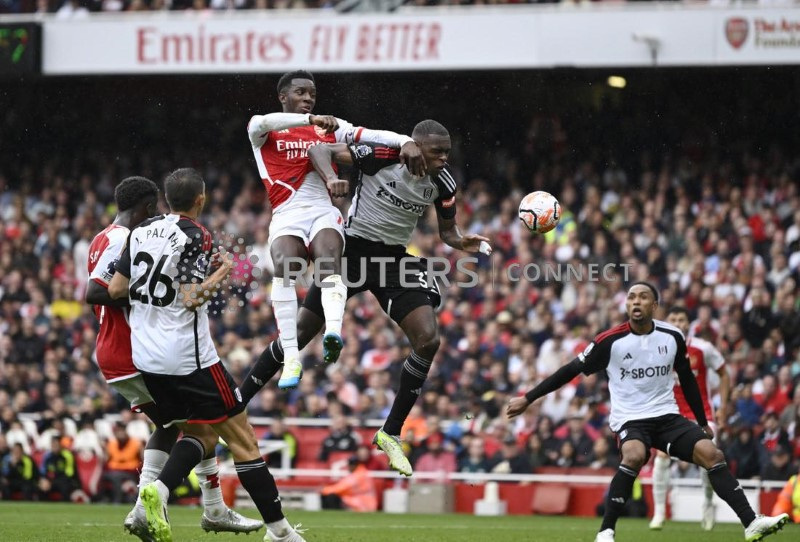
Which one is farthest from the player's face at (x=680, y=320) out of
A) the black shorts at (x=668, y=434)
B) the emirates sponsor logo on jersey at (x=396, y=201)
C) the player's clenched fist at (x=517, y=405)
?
the emirates sponsor logo on jersey at (x=396, y=201)

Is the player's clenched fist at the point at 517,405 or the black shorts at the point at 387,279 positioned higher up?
the black shorts at the point at 387,279

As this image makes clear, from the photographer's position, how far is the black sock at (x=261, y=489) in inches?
318

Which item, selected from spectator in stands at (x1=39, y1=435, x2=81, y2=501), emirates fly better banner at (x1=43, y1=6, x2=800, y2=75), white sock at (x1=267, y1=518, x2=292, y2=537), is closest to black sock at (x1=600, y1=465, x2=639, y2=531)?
white sock at (x1=267, y1=518, x2=292, y2=537)

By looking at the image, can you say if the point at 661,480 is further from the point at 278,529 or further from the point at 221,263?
the point at 221,263

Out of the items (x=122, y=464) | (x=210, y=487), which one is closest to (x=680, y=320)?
(x=210, y=487)

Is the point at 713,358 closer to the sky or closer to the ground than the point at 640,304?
closer to the ground

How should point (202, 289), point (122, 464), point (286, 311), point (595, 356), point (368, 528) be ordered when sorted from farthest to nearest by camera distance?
point (122, 464) → point (368, 528) → point (595, 356) → point (286, 311) → point (202, 289)

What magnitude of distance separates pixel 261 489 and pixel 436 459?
333 inches

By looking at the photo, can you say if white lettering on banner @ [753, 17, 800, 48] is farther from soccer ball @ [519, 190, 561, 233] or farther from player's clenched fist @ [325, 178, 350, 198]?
player's clenched fist @ [325, 178, 350, 198]

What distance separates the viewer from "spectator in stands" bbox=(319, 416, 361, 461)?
1661 cm

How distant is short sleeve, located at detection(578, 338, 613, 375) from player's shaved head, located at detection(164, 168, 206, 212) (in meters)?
3.78

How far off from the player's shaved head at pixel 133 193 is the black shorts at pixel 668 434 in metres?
4.23

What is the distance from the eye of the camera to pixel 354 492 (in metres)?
16.3

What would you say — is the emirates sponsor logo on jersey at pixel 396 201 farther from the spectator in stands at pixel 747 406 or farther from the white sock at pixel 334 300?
the spectator in stands at pixel 747 406
